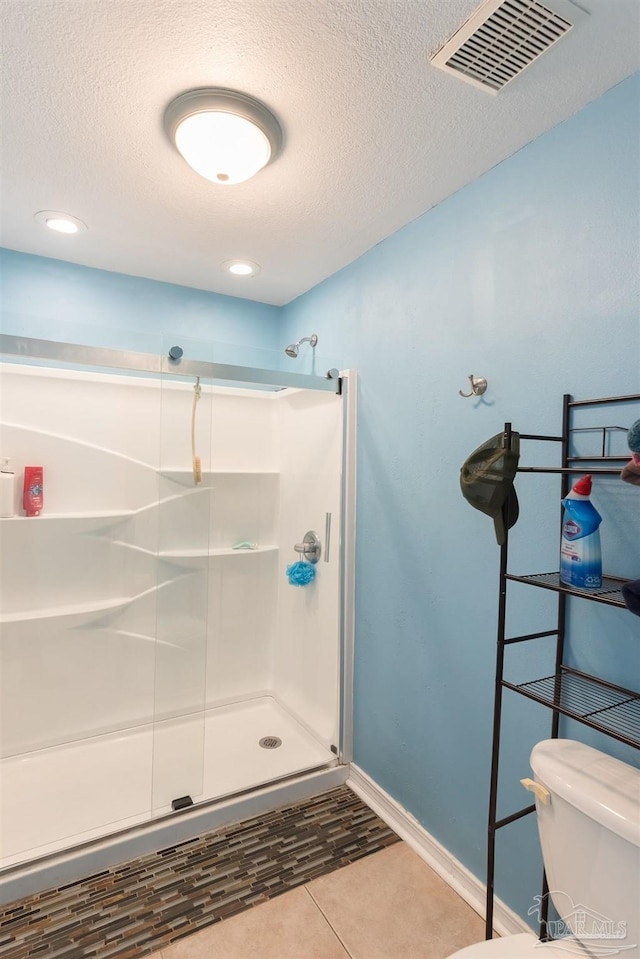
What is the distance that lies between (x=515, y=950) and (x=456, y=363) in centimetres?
157

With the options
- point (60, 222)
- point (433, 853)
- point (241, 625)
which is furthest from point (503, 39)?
point (241, 625)

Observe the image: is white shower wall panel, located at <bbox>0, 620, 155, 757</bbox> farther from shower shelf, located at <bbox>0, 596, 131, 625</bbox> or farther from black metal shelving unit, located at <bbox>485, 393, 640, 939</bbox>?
black metal shelving unit, located at <bbox>485, 393, 640, 939</bbox>

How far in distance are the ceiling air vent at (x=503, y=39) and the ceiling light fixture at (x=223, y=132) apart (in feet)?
1.57

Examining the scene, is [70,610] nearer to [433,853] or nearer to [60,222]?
[60,222]

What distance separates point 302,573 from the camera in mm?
2555

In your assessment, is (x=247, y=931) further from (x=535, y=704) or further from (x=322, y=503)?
(x=322, y=503)

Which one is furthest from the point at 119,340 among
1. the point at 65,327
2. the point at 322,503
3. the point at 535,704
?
the point at 535,704

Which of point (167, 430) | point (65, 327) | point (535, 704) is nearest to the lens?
point (535, 704)

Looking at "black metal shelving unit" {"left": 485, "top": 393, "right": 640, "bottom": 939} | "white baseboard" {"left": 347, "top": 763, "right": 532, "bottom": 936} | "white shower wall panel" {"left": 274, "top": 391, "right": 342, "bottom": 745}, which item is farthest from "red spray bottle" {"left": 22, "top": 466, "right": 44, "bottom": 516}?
"black metal shelving unit" {"left": 485, "top": 393, "right": 640, "bottom": 939}

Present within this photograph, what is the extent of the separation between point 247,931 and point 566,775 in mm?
1122

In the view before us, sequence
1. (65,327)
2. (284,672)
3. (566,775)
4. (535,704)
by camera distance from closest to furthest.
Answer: (566,775), (535,704), (65,327), (284,672)

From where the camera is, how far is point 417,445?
1906 mm

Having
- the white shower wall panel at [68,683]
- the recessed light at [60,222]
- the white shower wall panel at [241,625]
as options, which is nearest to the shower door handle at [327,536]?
the white shower wall panel at [241,625]

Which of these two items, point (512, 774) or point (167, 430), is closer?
point (512, 774)
